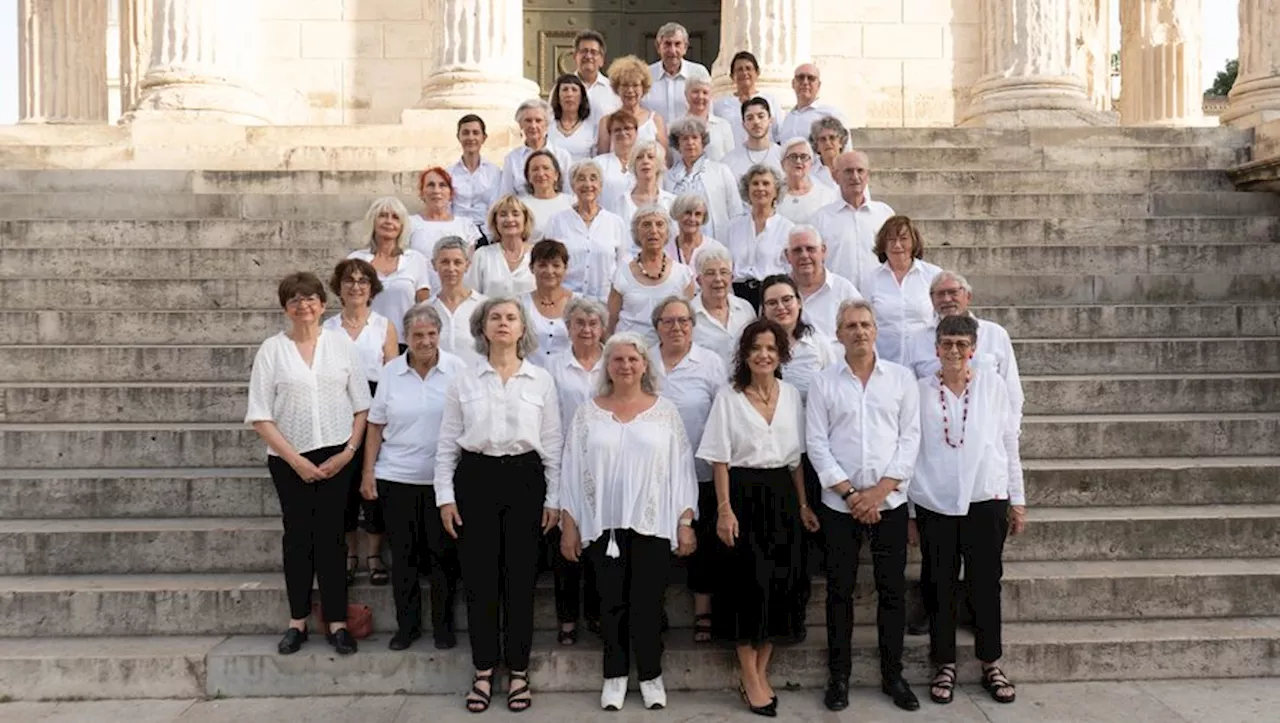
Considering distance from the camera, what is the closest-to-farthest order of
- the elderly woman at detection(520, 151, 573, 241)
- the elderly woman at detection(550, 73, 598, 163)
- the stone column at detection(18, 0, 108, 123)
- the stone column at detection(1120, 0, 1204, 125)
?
the elderly woman at detection(520, 151, 573, 241)
the elderly woman at detection(550, 73, 598, 163)
the stone column at detection(1120, 0, 1204, 125)
the stone column at detection(18, 0, 108, 123)

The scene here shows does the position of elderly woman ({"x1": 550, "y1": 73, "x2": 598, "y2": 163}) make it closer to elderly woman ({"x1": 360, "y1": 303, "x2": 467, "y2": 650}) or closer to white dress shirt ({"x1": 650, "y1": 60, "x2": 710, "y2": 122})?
white dress shirt ({"x1": 650, "y1": 60, "x2": 710, "y2": 122})

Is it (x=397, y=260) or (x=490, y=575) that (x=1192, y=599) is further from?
(x=397, y=260)

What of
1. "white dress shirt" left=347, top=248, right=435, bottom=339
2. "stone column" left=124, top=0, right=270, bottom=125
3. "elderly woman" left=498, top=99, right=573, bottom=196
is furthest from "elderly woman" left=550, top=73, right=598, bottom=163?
"stone column" left=124, top=0, right=270, bottom=125

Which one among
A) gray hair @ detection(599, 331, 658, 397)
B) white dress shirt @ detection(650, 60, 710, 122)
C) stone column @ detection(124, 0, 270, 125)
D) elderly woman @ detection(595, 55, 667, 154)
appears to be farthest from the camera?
stone column @ detection(124, 0, 270, 125)

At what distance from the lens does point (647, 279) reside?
6.04 metres

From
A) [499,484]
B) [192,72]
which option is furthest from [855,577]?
[192,72]

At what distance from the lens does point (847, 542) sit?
520 centimetres

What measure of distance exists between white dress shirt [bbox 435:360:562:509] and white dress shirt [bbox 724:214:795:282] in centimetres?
188

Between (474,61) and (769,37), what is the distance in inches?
138

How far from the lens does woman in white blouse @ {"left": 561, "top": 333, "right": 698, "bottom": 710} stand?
200 inches

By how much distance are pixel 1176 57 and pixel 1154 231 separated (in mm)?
7510

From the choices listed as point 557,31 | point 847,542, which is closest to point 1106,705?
point 847,542

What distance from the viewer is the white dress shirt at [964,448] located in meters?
5.17

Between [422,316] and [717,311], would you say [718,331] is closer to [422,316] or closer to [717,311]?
[717,311]
